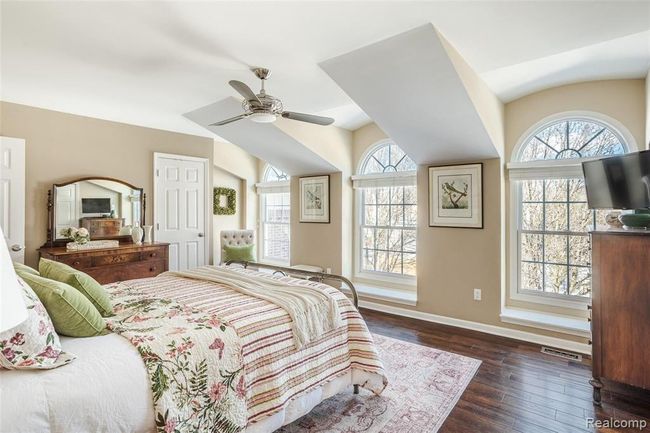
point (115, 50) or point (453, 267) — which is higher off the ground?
point (115, 50)

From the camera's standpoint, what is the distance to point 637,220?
2396 millimetres

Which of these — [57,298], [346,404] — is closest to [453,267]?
[346,404]

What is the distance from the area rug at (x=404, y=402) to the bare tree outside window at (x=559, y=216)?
1.46 meters

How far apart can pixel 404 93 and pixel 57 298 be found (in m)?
2.84

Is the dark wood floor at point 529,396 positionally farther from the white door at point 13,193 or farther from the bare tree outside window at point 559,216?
the white door at point 13,193

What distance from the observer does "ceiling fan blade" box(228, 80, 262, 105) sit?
8.36 ft

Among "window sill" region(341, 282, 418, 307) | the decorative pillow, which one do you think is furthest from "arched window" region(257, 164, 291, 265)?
the decorative pillow

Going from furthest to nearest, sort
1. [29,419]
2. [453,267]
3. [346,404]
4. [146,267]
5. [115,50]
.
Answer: [146,267], [453,267], [115,50], [346,404], [29,419]

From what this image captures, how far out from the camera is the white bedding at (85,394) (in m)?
1.17

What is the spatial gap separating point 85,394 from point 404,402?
6.41ft

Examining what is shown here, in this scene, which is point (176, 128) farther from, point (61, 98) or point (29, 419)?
point (29, 419)

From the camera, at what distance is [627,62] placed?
2.92m

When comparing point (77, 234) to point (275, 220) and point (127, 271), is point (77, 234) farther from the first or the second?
point (275, 220)

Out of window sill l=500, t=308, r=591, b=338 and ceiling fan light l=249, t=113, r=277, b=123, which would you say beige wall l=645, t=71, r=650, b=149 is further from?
ceiling fan light l=249, t=113, r=277, b=123
